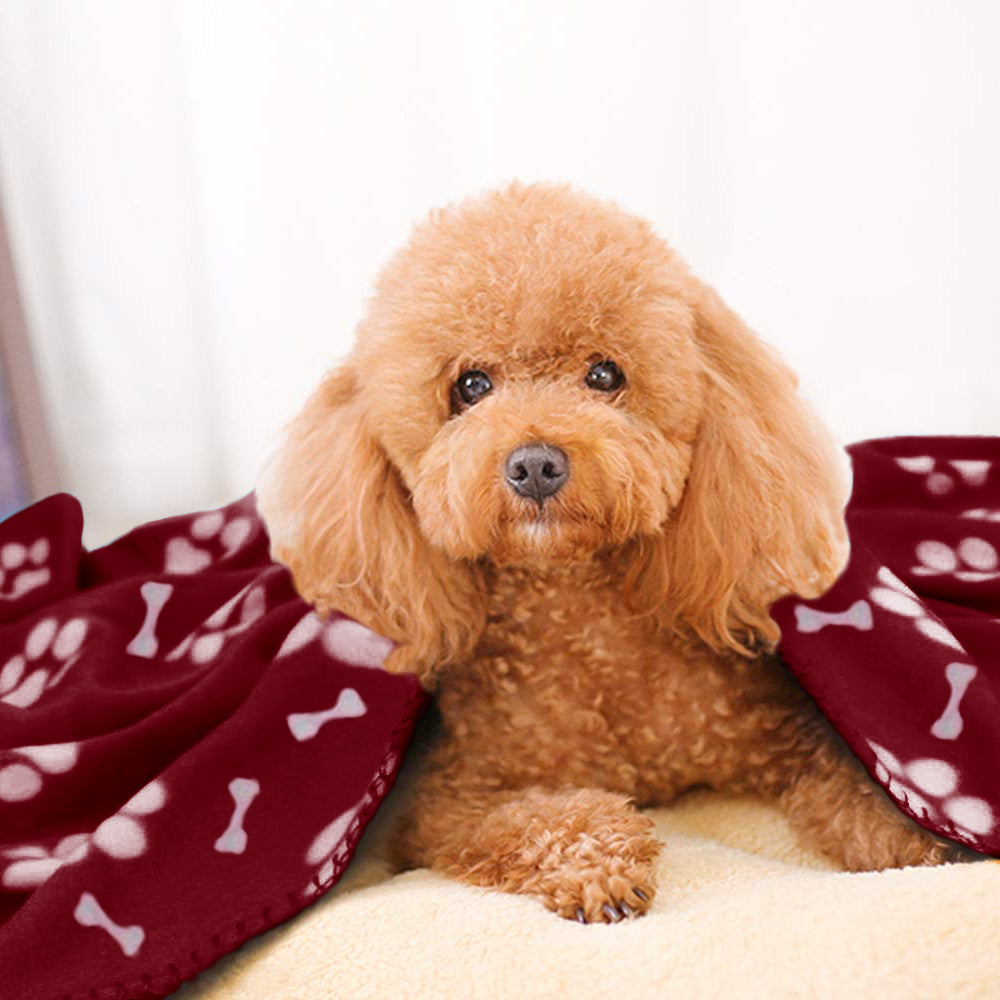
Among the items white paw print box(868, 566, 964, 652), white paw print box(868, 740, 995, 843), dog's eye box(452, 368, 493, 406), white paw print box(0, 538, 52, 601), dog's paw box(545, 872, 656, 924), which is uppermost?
dog's eye box(452, 368, 493, 406)

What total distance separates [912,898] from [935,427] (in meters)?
1.12

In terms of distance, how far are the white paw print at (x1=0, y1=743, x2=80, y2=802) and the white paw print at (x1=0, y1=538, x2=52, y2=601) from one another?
1.40 ft

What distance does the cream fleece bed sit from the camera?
658 mm

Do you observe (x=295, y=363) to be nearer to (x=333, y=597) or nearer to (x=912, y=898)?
(x=333, y=597)

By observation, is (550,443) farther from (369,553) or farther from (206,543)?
(206,543)

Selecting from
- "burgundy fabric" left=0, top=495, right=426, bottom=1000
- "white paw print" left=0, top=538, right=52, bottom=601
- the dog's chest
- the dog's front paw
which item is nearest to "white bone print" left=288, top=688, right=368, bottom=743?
"burgundy fabric" left=0, top=495, right=426, bottom=1000

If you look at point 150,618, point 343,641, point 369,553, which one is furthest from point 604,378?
point 150,618

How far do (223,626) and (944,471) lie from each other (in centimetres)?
89

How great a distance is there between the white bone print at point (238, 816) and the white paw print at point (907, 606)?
0.55 meters

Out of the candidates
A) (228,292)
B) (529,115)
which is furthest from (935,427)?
(228,292)

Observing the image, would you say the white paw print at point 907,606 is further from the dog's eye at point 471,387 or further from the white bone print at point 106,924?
the white bone print at point 106,924

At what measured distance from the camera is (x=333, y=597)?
916mm

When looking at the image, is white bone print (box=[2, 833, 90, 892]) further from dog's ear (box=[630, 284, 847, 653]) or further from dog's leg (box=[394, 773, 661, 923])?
dog's ear (box=[630, 284, 847, 653])

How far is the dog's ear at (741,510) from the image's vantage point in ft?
2.82
